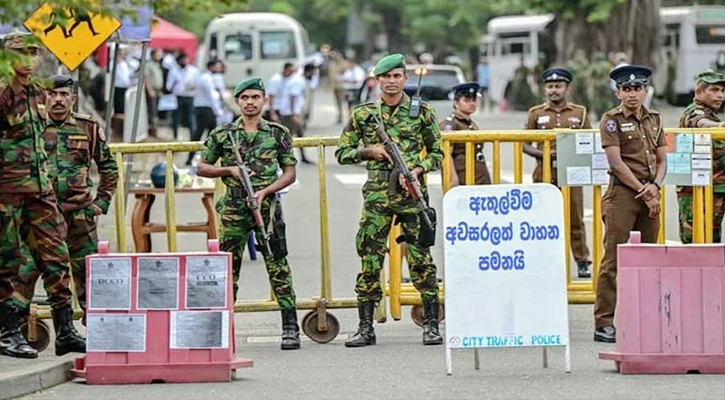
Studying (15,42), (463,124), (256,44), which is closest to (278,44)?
(256,44)

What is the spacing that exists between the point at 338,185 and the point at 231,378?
15.2m

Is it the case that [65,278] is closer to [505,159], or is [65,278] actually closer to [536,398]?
[536,398]

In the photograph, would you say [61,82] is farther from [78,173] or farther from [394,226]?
[394,226]

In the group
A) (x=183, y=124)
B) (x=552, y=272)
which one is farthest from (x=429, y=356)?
(x=183, y=124)

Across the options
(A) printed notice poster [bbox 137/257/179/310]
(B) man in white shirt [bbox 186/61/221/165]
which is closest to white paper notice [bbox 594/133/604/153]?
(A) printed notice poster [bbox 137/257/179/310]

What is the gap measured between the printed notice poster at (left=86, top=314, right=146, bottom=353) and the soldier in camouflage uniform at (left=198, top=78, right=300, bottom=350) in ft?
4.90

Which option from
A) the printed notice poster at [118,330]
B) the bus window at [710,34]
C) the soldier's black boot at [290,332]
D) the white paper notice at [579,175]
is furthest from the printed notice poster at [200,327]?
the bus window at [710,34]

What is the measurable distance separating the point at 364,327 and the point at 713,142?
9.42 feet

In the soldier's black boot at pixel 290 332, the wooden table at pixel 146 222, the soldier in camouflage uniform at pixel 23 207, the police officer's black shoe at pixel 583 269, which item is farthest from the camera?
the wooden table at pixel 146 222

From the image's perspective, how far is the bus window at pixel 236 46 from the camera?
1853 inches

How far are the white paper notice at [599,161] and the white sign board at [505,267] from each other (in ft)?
6.51

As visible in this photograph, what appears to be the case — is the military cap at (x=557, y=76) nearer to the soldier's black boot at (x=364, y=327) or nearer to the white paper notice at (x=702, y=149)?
the white paper notice at (x=702, y=149)

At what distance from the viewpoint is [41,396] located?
9953 millimetres

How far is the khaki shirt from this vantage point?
11.5 metres
